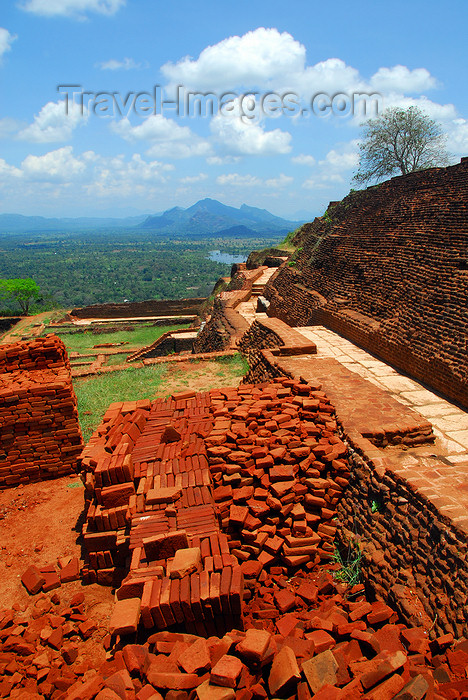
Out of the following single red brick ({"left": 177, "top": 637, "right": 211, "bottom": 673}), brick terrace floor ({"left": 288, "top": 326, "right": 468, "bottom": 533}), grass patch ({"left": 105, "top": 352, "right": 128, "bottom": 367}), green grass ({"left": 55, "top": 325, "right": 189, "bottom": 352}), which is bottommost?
green grass ({"left": 55, "top": 325, "right": 189, "bottom": 352})

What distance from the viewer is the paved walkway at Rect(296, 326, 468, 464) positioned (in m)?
5.25

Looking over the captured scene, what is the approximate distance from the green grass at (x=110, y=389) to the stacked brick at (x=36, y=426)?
35.3 inches

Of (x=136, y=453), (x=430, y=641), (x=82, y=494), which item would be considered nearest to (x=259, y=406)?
(x=136, y=453)

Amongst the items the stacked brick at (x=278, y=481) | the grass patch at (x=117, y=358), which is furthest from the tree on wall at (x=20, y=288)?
the stacked brick at (x=278, y=481)

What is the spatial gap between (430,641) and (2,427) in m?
5.78

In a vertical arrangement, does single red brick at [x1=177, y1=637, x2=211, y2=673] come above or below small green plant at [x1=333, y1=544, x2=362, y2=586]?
above

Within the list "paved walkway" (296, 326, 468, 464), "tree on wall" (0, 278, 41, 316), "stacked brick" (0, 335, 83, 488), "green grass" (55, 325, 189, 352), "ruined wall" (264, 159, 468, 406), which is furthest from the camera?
"tree on wall" (0, 278, 41, 316)

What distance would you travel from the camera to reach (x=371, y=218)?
1271 centimetres

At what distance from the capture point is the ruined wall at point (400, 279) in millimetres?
7234

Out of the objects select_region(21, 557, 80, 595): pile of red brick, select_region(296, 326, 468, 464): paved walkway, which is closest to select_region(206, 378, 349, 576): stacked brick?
select_region(296, 326, 468, 464): paved walkway

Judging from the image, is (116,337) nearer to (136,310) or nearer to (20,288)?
(136,310)

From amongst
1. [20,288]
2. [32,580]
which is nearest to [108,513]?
[32,580]

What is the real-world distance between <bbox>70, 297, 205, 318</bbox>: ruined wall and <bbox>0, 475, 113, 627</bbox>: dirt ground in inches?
963

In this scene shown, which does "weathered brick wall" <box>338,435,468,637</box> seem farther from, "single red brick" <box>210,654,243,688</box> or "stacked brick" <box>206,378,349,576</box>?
"single red brick" <box>210,654,243,688</box>
